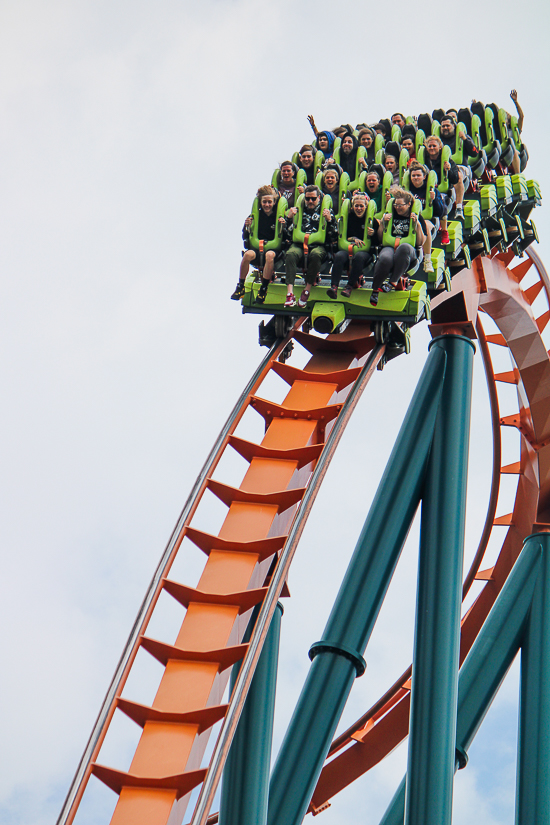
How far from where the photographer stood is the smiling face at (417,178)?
21.9 feet

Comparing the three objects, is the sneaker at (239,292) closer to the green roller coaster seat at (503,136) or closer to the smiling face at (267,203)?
the smiling face at (267,203)

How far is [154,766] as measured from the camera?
404 cm

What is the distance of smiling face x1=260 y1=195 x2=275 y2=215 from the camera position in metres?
6.55

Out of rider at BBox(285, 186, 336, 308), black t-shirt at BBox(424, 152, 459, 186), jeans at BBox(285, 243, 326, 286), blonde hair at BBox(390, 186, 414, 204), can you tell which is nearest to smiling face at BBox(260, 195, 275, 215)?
rider at BBox(285, 186, 336, 308)

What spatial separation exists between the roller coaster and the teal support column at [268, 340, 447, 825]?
12mm

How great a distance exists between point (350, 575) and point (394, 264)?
1.91 meters

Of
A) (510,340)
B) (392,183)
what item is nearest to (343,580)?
(392,183)

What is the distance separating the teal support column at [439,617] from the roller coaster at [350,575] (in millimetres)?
11

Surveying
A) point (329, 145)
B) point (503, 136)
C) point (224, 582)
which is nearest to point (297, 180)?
point (329, 145)

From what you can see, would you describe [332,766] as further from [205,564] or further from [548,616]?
[205,564]

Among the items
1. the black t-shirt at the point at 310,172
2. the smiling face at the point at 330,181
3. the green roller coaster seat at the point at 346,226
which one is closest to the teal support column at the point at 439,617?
the green roller coaster seat at the point at 346,226

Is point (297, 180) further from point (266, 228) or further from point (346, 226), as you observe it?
point (346, 226)

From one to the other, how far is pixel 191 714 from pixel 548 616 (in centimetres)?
391

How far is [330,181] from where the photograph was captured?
6.87 metres
